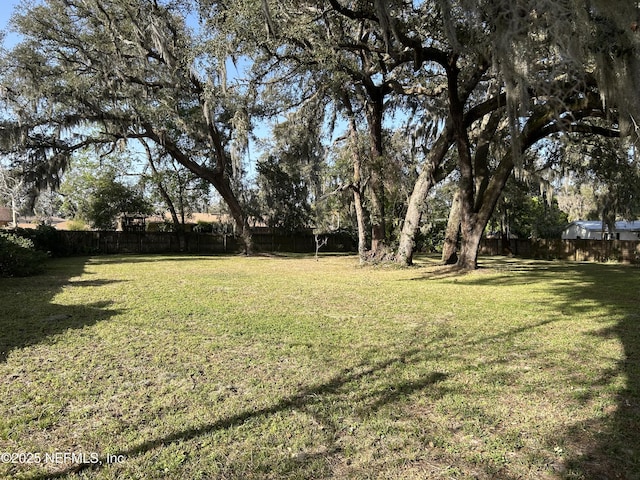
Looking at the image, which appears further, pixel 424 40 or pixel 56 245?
pixel 56 245

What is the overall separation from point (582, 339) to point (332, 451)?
3632mm

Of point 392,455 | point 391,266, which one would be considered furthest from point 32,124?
point 392,455

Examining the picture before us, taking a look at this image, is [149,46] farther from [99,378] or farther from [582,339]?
[582,339]

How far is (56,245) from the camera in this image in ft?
60.0

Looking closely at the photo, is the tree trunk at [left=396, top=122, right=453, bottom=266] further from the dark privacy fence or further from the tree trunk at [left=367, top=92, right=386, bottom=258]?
the dark privacy fence

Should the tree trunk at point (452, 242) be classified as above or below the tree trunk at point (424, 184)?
below

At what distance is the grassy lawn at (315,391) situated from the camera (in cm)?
224

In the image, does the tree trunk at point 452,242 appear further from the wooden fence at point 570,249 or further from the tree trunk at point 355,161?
the wooden fence at point 570,249

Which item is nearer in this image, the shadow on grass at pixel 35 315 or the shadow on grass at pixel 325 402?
the shadow on grass at pixel 325 402

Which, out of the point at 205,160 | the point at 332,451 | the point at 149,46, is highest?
the point at 149,46

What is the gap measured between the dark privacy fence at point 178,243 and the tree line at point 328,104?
3948 millimetres

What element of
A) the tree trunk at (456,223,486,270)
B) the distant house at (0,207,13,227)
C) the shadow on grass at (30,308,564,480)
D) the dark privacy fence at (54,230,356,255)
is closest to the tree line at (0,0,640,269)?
the tree trunk at (456,223,486,270)

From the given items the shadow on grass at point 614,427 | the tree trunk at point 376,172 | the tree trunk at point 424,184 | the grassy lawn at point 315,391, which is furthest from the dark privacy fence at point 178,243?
the shadow on grass at point 614,427

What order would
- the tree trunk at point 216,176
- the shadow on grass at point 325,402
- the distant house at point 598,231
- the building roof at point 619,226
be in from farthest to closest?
1. the building roof at point 619,226
2. the distant house at point 598,231
3. the tree trunk at point 216,176
4. the shadow on grass at point 325,402
